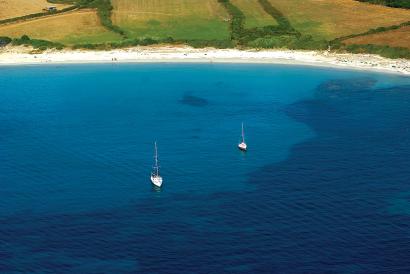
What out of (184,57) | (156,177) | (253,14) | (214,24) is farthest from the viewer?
(253,14)

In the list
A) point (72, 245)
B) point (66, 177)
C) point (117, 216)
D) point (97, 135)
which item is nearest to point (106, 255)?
point (72, 245)

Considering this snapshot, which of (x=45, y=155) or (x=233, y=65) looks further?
(x=233, y=65)

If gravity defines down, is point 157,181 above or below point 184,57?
below

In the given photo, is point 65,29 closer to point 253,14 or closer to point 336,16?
point 253,14

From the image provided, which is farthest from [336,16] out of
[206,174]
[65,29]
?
[206,174]

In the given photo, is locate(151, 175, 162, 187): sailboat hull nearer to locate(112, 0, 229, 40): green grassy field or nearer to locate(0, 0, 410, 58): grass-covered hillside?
locate(0, 0, 410, 58): grass-covered hillside

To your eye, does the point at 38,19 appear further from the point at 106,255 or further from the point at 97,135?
the point at 106,255

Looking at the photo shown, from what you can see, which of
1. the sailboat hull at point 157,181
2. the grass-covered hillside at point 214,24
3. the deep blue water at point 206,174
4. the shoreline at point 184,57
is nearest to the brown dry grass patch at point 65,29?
the grass-covered hillside at point 214,24
